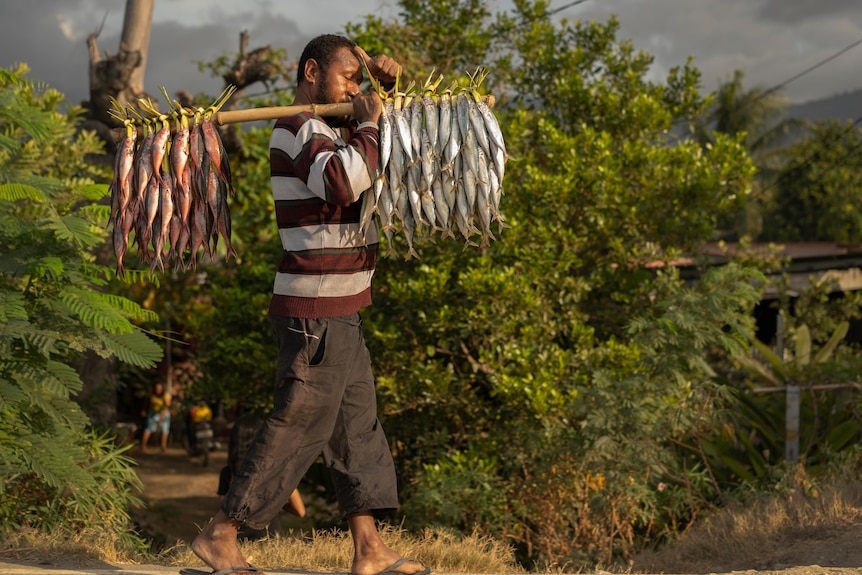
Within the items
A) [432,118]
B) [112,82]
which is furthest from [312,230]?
[112,82]

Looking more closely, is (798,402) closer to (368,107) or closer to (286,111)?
(368,107)

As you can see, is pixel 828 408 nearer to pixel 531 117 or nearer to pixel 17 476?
pixel 531 117

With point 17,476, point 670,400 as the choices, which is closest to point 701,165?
point 670,400

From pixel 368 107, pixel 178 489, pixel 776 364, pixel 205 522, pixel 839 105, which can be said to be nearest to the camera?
pixel 368 107

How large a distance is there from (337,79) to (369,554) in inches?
69.0

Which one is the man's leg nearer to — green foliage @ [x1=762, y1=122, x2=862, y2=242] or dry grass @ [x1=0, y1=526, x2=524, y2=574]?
dry grass @ [x1=0, y1=526, x2=524, y2=574]

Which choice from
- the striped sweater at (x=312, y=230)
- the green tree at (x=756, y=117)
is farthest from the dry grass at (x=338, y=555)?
the green tree at (x=756, y=117)

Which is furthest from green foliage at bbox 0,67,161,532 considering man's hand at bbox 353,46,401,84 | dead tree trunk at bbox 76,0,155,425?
dead tree trunk at bbox 76,0,155,425

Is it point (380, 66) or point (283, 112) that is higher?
point (380, 66)

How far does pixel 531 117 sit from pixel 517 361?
2.17 m

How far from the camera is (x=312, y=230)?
3.40 metres

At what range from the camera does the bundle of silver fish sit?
337 cm

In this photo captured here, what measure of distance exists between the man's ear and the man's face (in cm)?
2

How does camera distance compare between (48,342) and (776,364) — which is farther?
(776,364)
